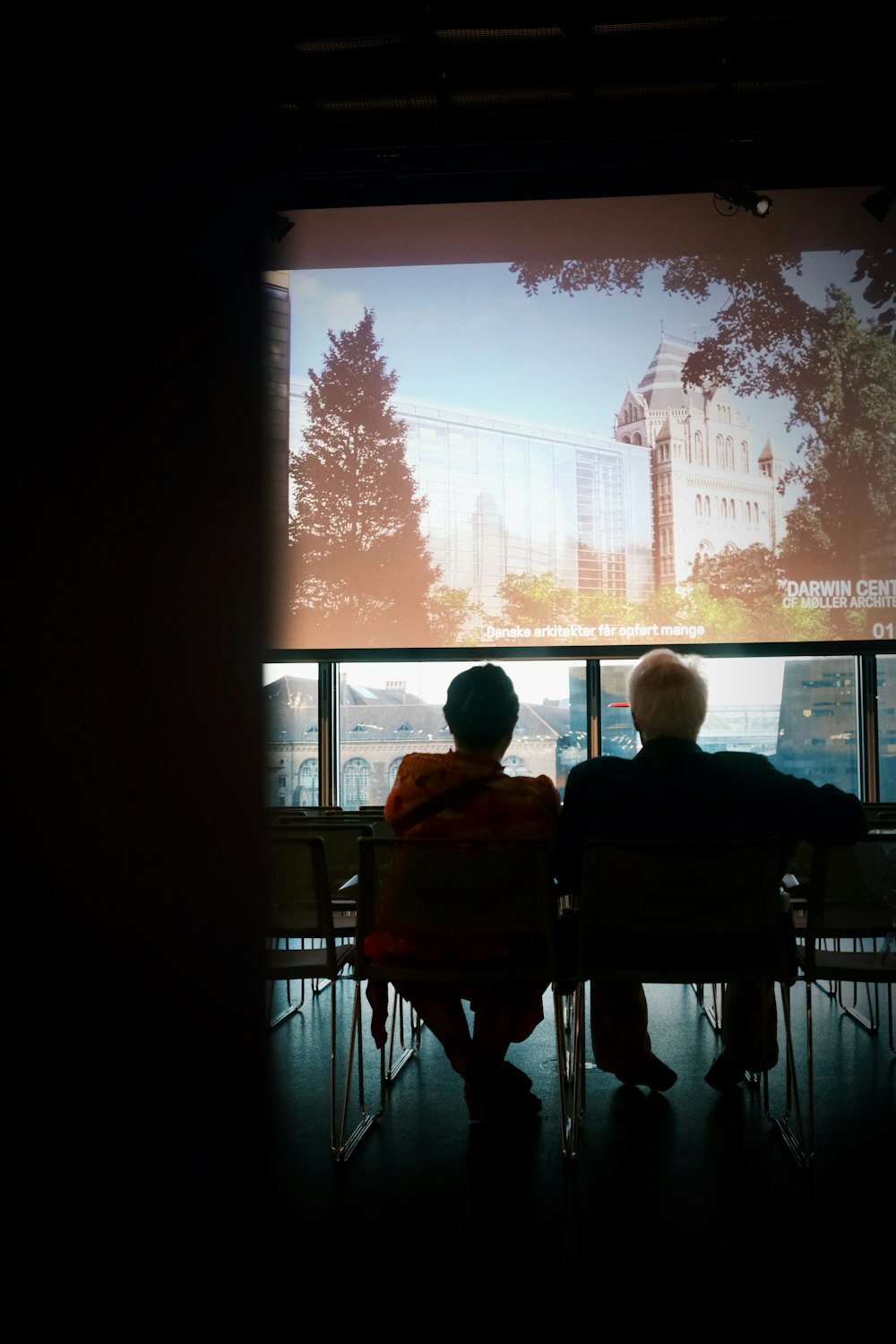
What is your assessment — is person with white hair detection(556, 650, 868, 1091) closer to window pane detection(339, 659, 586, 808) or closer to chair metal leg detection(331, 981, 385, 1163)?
chair metal leg detection(331, 981, 385, 1163)

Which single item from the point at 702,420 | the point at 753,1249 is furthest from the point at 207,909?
the point at 702,420

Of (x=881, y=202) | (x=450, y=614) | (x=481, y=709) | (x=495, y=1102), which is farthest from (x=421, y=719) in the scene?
(x=881, y=202)

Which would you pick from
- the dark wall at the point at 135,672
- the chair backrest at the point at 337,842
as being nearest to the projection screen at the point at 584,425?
the chair backrest at the point at 337,842

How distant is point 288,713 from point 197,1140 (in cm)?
617

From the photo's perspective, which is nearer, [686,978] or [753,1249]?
[753,1249]

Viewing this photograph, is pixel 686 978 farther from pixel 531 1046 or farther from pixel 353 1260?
pixel 531 1046

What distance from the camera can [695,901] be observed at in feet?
8.69

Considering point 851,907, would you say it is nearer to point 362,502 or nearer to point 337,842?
point 337,842

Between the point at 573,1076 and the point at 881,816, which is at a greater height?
the point at 881,816

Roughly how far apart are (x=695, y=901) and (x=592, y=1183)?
29.3 inches

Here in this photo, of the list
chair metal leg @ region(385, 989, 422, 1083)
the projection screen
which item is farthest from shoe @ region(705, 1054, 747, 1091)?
the projection screen

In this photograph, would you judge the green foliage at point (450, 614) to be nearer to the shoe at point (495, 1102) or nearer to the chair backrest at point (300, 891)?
the chair backrest at point (300, 891)

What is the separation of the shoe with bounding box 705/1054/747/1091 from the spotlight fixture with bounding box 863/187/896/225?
18.1 ft

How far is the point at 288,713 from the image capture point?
23.4 feet
